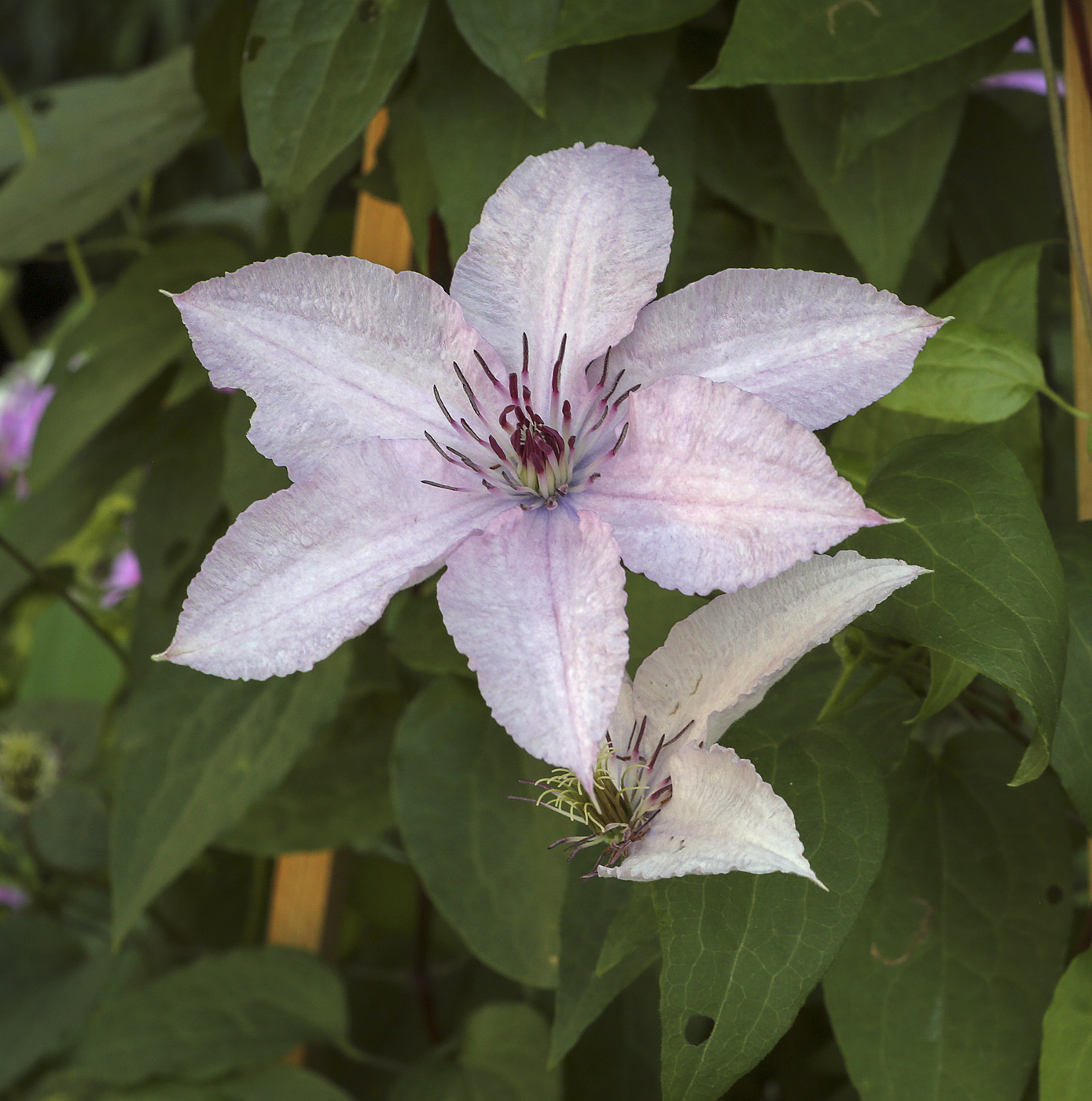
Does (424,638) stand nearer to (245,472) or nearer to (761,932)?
(245,472)

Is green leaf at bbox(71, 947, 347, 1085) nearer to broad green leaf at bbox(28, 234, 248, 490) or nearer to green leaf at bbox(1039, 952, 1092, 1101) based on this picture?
broad green leaf at bbox(28, 234, 248, 490)

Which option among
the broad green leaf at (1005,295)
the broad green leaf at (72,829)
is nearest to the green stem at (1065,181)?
the broad green leaf at (1005,295)

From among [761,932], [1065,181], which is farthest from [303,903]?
[1065,181]

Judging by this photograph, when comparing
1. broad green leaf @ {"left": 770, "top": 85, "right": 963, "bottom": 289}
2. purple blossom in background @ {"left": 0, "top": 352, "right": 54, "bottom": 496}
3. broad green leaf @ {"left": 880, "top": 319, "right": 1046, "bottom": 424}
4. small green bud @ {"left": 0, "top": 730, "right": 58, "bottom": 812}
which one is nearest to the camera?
broad green leaf @ {"left": 880, "top": 319, "right": 1046, "bottom": 424}

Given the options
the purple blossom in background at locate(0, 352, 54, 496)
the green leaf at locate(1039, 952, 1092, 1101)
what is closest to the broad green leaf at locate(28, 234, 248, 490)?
the green leaf at locate(1039, 952, 1092, 1101)

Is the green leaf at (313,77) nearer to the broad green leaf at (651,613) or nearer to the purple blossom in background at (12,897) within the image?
the broad green leaf at (651,613)
